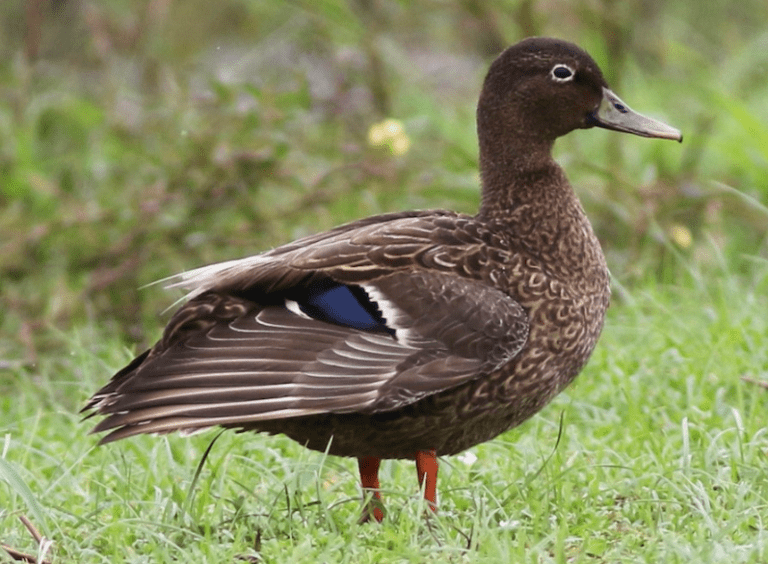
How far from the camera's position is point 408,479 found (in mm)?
3941

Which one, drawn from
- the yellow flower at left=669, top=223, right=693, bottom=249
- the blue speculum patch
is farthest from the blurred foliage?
the blue speculum patch

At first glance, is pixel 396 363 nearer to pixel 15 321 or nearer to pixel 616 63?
pixel 15 321

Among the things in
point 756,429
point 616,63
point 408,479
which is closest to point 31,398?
point 408,479

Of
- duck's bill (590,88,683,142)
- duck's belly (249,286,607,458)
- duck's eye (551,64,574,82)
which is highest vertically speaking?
duck's eye (551,64,574,82)

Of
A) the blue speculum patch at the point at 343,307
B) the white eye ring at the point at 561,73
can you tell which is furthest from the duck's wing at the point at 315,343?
the white eye ring at the point at 561,73

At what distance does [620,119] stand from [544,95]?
0.82 feet

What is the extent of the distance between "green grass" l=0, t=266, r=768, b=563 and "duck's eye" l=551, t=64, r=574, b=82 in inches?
40.0

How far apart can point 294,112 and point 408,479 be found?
2.64 m

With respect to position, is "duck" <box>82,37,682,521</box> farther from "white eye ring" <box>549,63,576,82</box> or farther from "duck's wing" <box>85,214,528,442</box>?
"white eye ring" <box>549,63,576,82</box>

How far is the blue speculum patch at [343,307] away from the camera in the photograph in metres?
3.32

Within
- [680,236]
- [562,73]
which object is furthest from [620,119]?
[680,236]

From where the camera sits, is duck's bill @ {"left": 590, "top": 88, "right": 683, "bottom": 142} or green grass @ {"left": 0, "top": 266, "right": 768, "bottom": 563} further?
duck's bill @ {"left": 590, "top": 88, "right": 683, "bottom": 142}

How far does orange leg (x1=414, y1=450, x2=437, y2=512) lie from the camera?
340 cm

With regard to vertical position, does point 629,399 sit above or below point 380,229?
below
